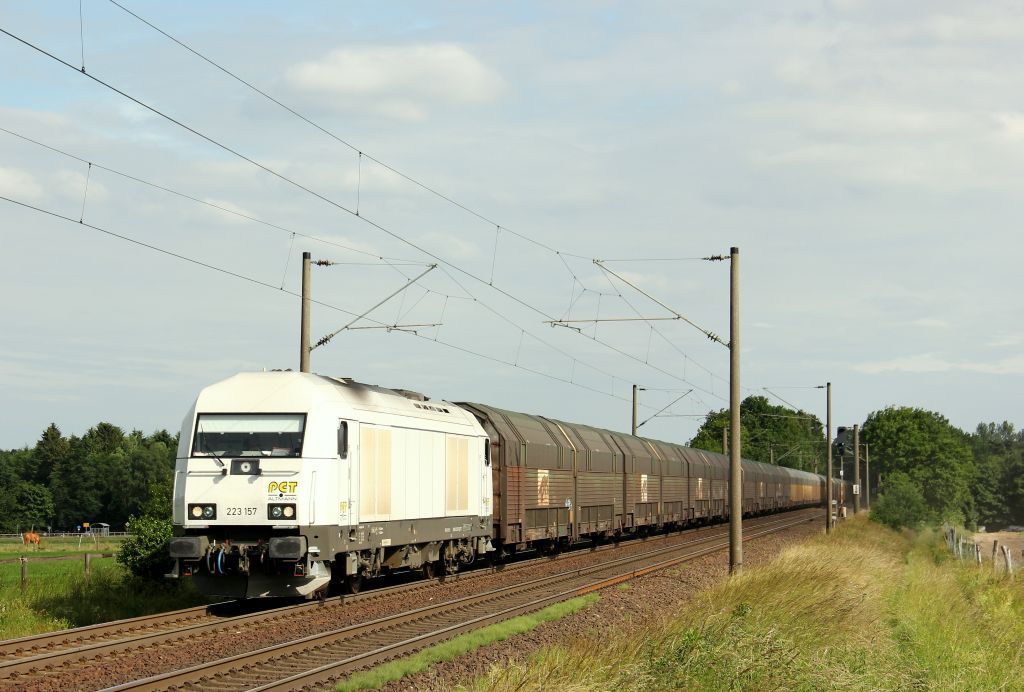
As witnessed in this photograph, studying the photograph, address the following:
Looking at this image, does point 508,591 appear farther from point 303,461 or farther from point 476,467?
point 303,461

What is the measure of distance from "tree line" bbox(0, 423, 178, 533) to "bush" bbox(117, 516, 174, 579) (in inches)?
4557

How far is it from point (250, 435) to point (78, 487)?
140 metres

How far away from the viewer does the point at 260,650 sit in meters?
14.6

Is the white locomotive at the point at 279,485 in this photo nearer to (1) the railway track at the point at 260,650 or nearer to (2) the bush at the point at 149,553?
(1) the railway track at the point at 260,650

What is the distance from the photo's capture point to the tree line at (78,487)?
461 ft

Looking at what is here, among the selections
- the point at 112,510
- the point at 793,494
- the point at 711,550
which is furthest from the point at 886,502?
the point at 112,510

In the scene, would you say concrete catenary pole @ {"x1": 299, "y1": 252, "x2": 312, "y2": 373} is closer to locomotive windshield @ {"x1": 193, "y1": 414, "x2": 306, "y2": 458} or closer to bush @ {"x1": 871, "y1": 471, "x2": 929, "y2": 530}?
locomotive windshield @ {"x1": 193, "y1": 414, "x2": 306, "y2": 458}

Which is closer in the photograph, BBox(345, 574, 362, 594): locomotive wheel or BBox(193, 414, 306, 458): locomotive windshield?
BBox(193, 414, 306, 458): locomotive windshield

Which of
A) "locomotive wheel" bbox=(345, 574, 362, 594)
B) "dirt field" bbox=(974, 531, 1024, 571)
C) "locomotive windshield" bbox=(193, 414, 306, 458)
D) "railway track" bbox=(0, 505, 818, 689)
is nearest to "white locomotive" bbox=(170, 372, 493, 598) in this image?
"locomotive windshield" bbox=(193, 414, 306, 458)

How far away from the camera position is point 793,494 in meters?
87.6

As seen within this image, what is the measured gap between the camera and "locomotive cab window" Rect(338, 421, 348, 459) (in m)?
19.2

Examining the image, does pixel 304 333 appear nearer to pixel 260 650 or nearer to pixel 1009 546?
pixel 260 650

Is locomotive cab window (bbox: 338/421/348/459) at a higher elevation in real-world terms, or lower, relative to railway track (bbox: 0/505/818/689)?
higher

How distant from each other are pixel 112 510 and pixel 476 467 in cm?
12979
